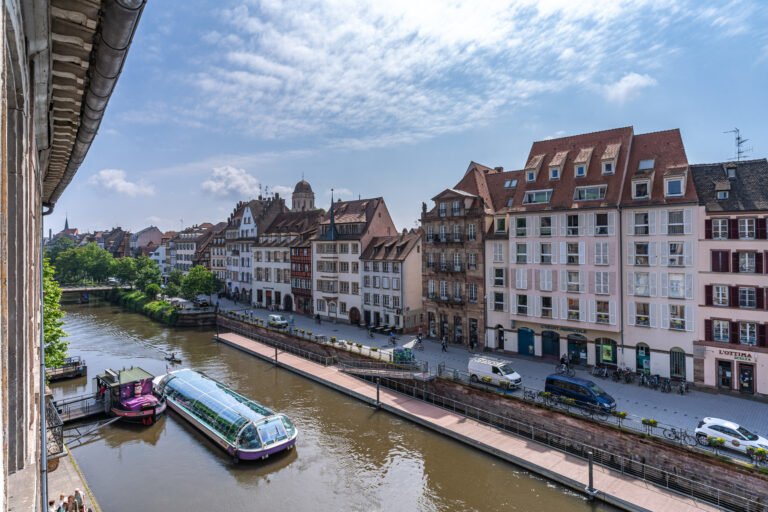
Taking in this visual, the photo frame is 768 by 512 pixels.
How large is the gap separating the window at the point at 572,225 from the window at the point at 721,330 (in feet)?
32.7

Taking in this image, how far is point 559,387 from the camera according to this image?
2675cm

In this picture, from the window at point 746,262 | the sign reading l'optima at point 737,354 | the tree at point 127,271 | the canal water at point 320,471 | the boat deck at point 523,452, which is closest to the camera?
the boat deck at point 523,452

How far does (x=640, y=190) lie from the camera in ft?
105

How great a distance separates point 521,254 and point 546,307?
4439 mm

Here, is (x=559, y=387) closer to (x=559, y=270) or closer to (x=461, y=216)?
(x=559, y=270)

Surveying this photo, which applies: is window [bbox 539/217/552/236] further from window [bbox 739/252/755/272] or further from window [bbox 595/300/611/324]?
window [bbox 739/252/755/272]

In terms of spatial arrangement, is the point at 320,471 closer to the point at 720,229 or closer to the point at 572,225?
the point at 572,225

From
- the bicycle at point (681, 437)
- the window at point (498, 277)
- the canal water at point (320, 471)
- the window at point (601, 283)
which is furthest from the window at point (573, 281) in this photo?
the canal water at point (320, 471)

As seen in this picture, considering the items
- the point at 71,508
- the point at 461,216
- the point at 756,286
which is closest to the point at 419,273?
the point at 461,216

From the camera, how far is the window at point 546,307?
35.4 metres

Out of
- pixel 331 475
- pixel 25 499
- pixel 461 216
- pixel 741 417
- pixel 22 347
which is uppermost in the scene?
pixel 461 216

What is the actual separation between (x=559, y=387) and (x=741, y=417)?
8.71m

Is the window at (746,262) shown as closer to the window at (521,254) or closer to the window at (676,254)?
the window at (676,254)

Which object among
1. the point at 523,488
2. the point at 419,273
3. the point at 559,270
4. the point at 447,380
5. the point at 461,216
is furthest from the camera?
the point at 419,273
